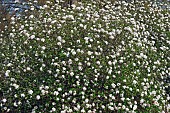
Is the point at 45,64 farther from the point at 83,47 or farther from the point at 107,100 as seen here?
the point at 107,100

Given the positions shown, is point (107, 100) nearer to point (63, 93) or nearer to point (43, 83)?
point (63, 93)

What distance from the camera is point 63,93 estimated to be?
17.6 feet

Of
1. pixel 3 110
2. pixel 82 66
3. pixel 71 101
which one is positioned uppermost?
pixel 82 66

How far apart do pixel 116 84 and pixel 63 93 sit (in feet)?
2.83

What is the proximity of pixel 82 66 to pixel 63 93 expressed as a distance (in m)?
0.52

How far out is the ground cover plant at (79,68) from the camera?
5363 millimetres

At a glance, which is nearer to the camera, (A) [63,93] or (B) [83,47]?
(A) [63,93]

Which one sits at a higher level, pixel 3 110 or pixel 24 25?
pixel 24 25

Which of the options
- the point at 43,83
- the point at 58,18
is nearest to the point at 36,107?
the point at 43,83

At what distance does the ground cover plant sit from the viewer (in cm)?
536

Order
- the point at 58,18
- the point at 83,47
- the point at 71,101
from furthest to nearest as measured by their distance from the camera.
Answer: the point at 58,18 → the point at 83,47 → the point at 71,101

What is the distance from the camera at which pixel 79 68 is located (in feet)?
17.6

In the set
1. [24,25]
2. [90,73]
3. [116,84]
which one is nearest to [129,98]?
[116,84]

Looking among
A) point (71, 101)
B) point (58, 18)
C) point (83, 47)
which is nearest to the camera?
point (71, 101)
